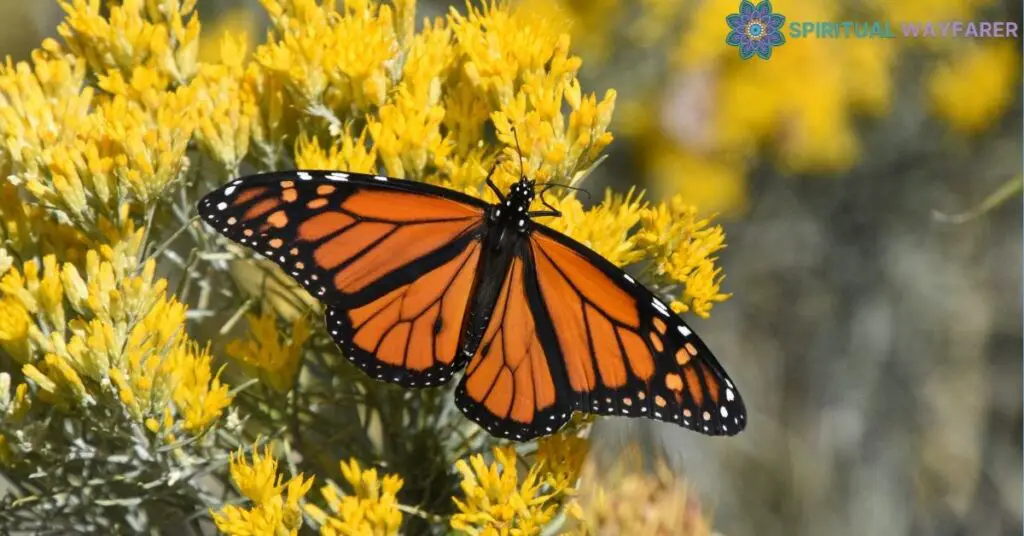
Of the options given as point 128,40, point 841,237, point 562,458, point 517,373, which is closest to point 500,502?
point 562,458

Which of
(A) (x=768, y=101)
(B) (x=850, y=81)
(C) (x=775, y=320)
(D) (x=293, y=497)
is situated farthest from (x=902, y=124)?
(D) (x=293, y=497)

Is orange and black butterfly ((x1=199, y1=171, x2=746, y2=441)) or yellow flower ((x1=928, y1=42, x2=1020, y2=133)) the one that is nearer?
orange and black butterfly ((x1=199, y1=171, x2=746, y2=441))

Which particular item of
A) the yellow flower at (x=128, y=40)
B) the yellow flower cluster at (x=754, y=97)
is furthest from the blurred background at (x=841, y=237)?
the yellow flower at (x=128, y=40)

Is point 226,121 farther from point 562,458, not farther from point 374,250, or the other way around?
point 562,458

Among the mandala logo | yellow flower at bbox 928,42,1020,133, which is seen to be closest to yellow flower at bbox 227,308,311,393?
the mandala logo

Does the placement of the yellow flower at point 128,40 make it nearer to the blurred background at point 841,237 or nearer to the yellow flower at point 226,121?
the yellow flower at point 226,121

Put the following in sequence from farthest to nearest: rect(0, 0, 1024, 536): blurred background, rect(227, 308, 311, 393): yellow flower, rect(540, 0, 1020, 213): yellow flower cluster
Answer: rect(540, 0, 1020, 213): yellow flower cluster, rect(0, 0, 1024, 536): blurred background, rect(227, 308, 311, 393): yellow flower

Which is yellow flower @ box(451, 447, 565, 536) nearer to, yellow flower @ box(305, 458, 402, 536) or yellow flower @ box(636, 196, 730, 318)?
yellow flower @ box(305, 458, 402, 536)

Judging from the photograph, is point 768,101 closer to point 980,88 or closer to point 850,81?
point 850,81
